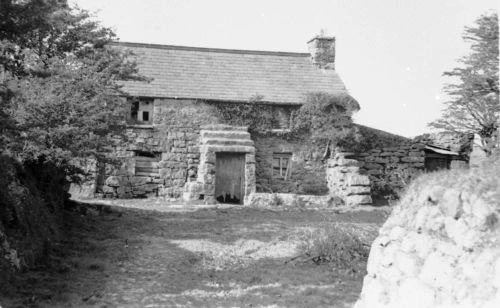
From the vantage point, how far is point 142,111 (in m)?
22.2

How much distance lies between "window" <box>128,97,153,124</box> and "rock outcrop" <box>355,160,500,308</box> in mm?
16453

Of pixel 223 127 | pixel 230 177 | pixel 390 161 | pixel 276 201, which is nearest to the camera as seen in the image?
pixel 276 201

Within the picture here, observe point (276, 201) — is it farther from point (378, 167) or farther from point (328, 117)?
point (378, 167)

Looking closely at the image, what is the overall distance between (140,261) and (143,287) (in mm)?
1673

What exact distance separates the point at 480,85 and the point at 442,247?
29.1ft

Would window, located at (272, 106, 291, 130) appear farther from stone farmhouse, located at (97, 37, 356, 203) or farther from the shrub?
the shrub

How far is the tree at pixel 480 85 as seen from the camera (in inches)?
505

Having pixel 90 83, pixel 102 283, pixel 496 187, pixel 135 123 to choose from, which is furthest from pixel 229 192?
pixel 496 187

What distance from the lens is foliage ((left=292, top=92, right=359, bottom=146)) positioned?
73.2 ft

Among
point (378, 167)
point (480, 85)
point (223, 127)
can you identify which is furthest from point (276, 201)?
point (480, 85)

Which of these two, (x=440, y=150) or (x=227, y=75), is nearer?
(x=440, y=150)

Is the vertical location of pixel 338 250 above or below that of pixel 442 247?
below

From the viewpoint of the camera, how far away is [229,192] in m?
21.0

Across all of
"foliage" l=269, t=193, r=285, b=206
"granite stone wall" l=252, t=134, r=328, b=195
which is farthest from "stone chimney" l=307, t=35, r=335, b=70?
"foliage" l=269, t=193, r=285, b=206
